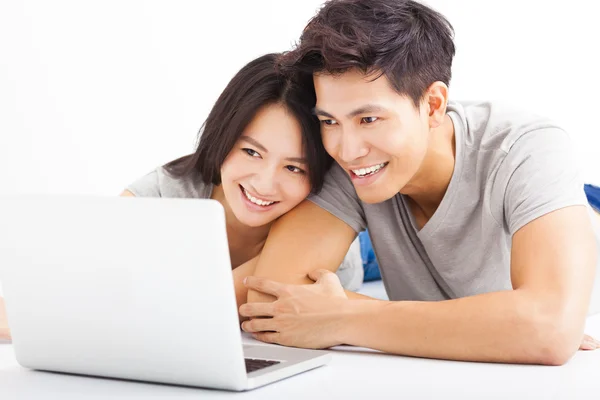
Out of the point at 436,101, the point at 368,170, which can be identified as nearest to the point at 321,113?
the point at 368,170

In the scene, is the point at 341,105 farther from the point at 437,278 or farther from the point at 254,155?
Answer: the point at 437,278

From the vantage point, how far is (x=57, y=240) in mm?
1310

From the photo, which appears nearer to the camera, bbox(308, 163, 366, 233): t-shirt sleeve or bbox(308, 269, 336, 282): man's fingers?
bbox(308, 269, 336, 282): man's fingers

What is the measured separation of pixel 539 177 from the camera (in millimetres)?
1706

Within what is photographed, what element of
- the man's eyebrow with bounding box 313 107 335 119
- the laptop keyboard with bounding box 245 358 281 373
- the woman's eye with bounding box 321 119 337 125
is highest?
the man's eyebrow with bounding box 313 107 335 119

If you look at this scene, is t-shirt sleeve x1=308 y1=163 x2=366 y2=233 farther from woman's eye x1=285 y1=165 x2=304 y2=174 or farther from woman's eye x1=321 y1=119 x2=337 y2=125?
woman's eye x1=321 y1=119 x2=337 y2=125

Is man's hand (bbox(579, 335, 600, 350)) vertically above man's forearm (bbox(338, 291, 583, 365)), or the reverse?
man's forearm (bbox(338, 291, 583, 365))

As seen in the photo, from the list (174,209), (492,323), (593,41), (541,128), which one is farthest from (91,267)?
(593,41)

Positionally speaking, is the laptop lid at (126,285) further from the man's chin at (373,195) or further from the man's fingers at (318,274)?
the man's chin at (373,195)

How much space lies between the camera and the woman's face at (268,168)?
79.9 inches

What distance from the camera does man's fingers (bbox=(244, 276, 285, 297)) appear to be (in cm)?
180

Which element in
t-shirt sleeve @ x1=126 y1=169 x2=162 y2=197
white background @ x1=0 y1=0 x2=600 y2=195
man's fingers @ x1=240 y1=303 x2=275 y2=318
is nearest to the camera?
man's fingers @ x1=240 y1=303 x2=275 y2=318

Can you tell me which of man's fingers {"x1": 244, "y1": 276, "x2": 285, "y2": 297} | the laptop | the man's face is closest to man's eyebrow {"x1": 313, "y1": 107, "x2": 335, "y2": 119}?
the man's face

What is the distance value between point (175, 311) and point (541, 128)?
0.96m
